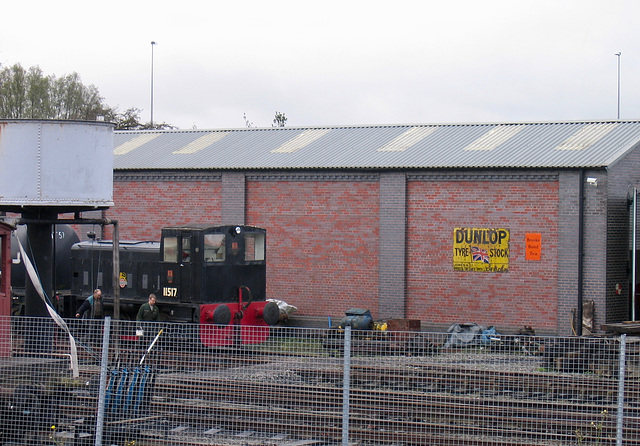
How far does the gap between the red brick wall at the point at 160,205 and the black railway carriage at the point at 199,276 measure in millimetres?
5350

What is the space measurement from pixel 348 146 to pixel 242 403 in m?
16.8

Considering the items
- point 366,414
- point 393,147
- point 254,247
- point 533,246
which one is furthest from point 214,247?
point 366,414

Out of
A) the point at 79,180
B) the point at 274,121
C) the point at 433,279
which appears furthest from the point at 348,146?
the point at 274,121

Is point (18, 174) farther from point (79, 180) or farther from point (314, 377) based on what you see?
point (314, 377)

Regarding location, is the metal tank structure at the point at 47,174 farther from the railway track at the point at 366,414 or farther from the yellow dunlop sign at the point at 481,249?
the yellow dunlop sign at the point at 481,249

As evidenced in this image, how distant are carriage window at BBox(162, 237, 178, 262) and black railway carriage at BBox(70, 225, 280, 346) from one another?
0.08 ft

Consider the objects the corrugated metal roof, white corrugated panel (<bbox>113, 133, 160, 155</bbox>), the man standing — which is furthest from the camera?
white corrugated panel (<bbox>113, 133, 160, 155</bbox>)

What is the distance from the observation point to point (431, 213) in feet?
82.3

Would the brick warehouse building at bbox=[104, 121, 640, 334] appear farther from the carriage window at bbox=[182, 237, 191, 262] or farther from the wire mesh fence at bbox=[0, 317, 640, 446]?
the wire mesh fence at bbox=[0, 317, 640, 446]

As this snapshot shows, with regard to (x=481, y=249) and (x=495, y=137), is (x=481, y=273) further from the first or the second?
(x=495, y=137)

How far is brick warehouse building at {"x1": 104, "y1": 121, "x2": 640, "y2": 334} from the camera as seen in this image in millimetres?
23141

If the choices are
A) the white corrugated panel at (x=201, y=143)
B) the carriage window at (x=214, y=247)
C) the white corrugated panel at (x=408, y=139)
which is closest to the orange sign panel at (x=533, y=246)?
the white corrugated panel at (x=408, y=139)

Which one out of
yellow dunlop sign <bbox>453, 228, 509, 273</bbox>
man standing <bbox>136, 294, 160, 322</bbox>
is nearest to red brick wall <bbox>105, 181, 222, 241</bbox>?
yellow dunlop sign <bbox>453, 228, 509, 273</bbox>

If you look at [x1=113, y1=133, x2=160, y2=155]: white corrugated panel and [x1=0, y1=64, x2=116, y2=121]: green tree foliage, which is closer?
[x1=113, y1=133, x2=160, y2=155]: white corrugated panel
